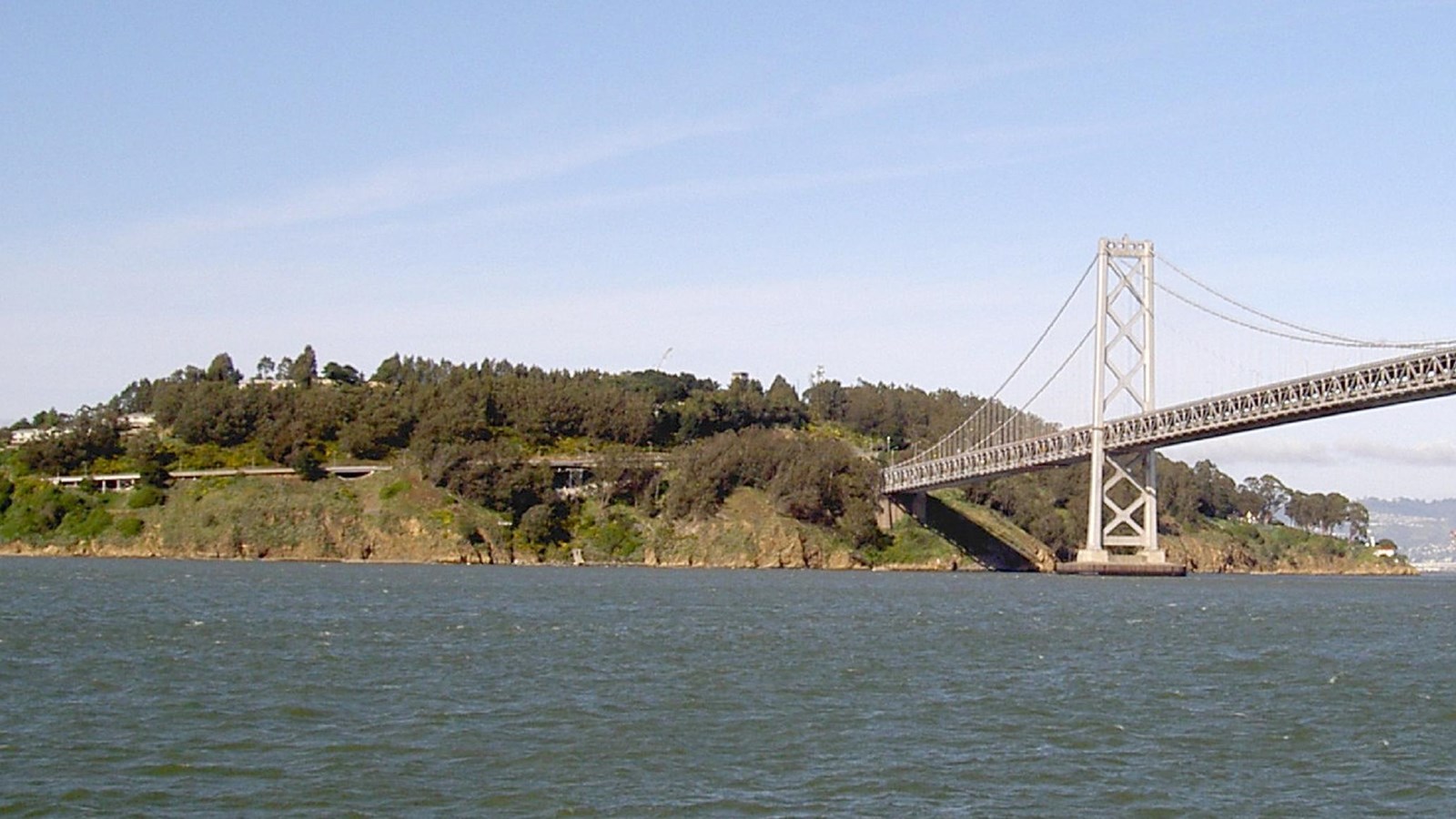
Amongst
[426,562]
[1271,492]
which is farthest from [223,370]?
[1271,492]

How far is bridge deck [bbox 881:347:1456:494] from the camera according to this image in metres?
69.8

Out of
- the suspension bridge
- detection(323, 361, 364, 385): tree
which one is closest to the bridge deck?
the suspension bridge

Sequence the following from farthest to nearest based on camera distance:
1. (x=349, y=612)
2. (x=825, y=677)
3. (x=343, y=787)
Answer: (x=349, y=612) → (x=825, y=677) → (x=343, y=787)

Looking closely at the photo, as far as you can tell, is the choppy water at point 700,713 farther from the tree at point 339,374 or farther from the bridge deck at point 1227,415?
the tree at point 339,374

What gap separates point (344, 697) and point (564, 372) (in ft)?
407

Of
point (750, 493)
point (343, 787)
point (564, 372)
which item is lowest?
point (343, 787)

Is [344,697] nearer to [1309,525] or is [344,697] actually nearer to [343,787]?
[343,787]

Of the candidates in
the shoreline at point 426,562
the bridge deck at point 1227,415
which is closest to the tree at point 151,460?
the shoreline at point 426,562

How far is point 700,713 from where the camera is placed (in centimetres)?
2662

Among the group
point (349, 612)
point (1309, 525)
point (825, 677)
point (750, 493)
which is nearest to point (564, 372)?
point (750, 493)

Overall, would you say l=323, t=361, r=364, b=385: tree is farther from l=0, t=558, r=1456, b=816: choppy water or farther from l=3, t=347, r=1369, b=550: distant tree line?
l=0, t=558, r=1456, b=816: choppy water

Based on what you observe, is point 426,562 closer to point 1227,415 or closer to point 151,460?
point 151,460

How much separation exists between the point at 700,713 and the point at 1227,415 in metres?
64.6

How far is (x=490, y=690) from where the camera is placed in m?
28.6
